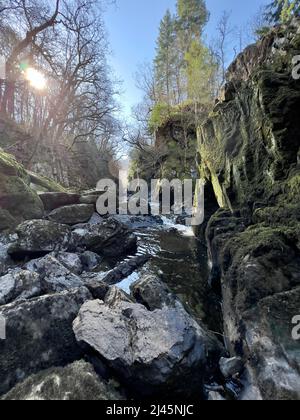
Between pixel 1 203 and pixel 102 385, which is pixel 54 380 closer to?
pixel 102 385

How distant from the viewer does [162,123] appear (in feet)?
73.7

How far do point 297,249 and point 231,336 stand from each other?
1.39 meters

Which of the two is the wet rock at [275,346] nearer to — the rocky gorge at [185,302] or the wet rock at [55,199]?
the rocky gorge at [185,302]

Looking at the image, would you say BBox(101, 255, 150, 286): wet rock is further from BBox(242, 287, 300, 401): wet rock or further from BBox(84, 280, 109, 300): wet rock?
BBox(242, 287, 300, 401): wet rock

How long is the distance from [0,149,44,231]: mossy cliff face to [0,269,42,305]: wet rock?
10.5ft

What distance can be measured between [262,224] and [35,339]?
3.61 meters

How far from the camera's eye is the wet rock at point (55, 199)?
8477 mm

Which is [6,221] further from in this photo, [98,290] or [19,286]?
[98,290]

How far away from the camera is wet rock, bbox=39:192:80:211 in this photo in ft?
27.8

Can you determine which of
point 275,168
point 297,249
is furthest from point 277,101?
point 297,249

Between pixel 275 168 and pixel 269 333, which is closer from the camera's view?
pixel 269 333

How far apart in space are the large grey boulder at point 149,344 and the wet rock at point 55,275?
117 centimetres

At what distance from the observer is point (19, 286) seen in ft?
10.5

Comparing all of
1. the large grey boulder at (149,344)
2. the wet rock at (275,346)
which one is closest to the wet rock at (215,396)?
the large grey boulder at (149,344)
